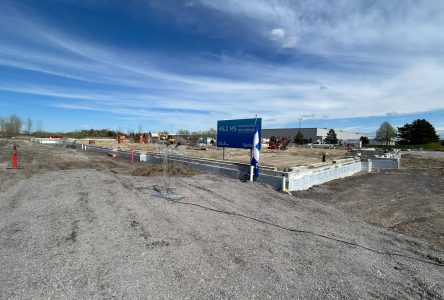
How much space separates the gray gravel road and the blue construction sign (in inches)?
279

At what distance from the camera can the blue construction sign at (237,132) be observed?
15273 millimetres

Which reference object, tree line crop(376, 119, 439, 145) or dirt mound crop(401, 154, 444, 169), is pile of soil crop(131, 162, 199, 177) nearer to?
dirt mound crop(401, 154, 444, 169)

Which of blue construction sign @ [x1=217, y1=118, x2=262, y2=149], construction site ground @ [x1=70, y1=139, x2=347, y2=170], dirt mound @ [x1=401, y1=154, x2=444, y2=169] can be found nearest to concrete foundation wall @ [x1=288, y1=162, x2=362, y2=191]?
construction site ground @ [x1=70, y1=139, x2=347, y2=170]

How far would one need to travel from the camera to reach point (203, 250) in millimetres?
5020

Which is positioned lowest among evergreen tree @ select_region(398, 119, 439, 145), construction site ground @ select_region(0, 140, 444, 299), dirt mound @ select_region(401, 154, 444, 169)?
dirt mound @ select_region(401, 154, 444, 169)

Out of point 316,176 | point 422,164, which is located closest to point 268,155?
point 422,164

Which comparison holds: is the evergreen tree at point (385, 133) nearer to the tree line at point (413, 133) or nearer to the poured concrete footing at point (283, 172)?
the tree line at point (413, 133)

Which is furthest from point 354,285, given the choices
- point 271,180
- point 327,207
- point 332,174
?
point 332,174

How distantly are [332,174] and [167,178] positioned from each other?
28.3ft

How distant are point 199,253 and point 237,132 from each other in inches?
457

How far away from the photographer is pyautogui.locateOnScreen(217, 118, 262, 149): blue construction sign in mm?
15273

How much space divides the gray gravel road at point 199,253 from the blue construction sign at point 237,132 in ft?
23.2

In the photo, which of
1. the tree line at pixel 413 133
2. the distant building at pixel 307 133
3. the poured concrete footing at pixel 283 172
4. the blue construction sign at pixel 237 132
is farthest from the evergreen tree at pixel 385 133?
the blue construction sign at pixel 237 132

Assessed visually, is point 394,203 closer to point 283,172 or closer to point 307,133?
point 283,172
